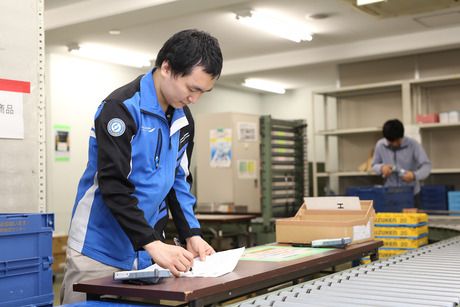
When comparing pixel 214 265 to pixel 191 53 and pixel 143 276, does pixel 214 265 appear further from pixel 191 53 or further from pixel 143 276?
pixel 191 53

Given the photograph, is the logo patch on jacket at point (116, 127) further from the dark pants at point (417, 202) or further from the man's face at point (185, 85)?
the dark pants at point (417, 202)

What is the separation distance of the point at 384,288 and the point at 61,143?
6.91 m

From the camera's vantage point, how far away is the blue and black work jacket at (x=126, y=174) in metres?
1.73

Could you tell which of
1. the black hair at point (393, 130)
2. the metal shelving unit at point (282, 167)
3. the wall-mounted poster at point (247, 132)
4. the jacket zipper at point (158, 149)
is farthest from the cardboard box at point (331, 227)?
the wall-mounted poster at point (247, 132)

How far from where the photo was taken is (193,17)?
659 cm

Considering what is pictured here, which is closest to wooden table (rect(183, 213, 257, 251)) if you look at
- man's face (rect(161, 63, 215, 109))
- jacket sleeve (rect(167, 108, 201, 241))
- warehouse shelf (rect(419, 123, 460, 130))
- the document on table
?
warehouse shelf (rect(419, 123, 460, 130))

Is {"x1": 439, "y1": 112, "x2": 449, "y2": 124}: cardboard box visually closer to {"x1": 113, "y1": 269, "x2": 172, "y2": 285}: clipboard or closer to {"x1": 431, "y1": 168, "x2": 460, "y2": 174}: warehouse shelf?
{"x1": 431, "y1": 168, "x2": 460, "y2": 174}: warehouse shelf

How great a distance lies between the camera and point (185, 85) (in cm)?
183

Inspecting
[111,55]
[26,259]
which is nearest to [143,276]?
[26,259]

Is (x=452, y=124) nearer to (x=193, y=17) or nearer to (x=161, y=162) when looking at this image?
(x=193, y=17)

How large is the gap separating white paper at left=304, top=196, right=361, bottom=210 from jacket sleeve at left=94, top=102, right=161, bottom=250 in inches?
51.2

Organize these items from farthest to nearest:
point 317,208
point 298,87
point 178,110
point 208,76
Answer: point 298,87 < point 317,208 < point 178,110 < point 208,76

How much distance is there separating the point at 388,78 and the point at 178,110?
20.4 feet

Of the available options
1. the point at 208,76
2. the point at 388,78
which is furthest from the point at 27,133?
the point at 388,78
